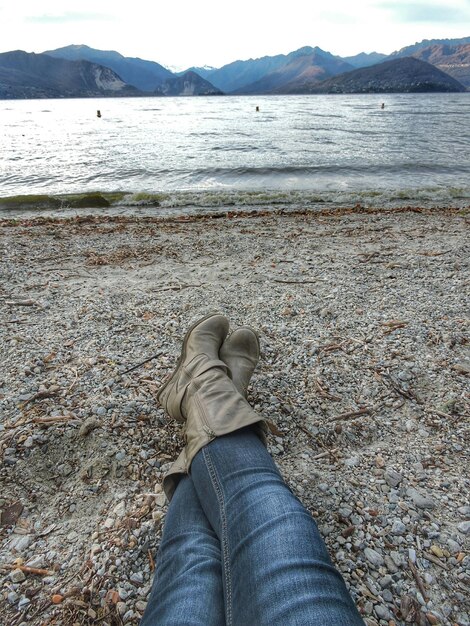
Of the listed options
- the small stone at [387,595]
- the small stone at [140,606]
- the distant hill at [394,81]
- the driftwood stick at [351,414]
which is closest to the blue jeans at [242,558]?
the small stone at [140,606]

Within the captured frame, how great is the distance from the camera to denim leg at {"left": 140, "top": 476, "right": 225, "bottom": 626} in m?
1.28

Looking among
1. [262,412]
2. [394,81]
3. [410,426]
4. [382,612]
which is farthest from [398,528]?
[394,81]

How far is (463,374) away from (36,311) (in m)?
4.18

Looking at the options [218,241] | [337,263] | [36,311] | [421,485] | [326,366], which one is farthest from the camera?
[218,241]

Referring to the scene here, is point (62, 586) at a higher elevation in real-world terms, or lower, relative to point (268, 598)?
lower

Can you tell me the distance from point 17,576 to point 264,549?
122 cm

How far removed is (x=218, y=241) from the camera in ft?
22.0

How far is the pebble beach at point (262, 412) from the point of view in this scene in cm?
177

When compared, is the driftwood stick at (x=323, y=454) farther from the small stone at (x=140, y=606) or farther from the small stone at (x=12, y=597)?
the small stone at (x=12, y=597)

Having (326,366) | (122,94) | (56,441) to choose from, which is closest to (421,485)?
(326,366)

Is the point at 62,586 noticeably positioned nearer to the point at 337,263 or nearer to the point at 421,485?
the point at 421,485

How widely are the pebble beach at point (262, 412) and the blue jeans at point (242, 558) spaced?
0.40 metres

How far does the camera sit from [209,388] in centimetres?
235

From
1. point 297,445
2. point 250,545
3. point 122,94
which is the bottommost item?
point 297,445
